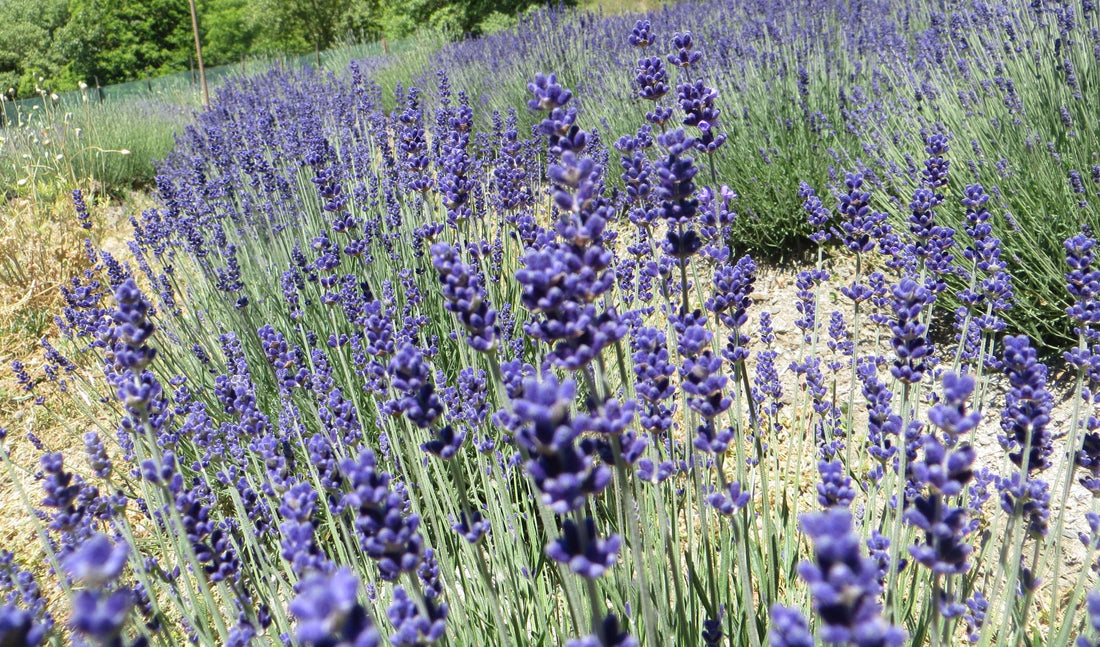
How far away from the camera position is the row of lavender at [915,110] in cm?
349

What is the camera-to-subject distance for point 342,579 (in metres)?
0.59

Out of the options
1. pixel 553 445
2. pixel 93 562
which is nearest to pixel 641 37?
pixel 553 445

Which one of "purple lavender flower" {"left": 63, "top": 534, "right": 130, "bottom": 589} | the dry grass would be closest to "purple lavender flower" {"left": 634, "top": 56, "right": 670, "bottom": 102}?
"purple lavender flower" {"left": 63, "top": 534, "right": 130, "bottom": 589}

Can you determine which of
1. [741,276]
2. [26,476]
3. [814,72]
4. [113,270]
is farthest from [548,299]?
[814,72]

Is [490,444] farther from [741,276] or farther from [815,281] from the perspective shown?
[815,281]

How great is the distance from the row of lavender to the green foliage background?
28.1m

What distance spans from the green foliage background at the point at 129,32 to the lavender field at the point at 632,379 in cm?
2961

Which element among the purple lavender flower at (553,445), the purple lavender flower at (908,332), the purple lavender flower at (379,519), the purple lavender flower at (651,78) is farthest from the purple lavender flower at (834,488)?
the purple lavender flower at (651,78)

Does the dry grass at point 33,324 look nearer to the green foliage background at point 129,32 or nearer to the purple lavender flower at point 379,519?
the purple lavender flower at point 379,519

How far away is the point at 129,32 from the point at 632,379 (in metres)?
49.9

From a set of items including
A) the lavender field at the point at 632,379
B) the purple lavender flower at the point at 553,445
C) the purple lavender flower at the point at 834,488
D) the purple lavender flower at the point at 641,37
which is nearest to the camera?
the purple lavender flower at the point at 553,445

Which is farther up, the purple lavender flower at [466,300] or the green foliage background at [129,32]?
the green foliage background at [129,32]

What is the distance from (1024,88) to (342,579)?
4942 millimetres

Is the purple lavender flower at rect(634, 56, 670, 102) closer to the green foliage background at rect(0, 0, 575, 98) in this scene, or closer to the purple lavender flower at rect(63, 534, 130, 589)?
the purple lavender flower at rect(63, 534, 130, 589)
